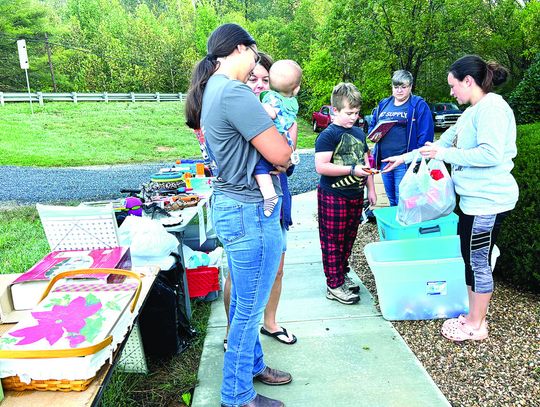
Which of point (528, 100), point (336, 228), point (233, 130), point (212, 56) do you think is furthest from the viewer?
point (528, 100)

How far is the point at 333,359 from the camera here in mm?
2688

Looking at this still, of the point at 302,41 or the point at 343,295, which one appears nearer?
the point at 343,295

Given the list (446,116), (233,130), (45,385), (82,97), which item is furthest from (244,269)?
(82,97)

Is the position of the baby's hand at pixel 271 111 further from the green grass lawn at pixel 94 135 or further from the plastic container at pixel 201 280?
the green grass lawn at pixel 94 135

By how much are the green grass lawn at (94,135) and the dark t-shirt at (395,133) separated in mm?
11197

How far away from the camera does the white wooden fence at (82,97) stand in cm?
2330

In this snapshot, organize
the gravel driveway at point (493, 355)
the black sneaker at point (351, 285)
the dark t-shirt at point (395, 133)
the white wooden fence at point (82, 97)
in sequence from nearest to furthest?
the gravel driveway at point (493, 355), the black sneaker at point (351, 285), the dark t-shirt at point (395, 133), the white wooden fence at point (82, 97)

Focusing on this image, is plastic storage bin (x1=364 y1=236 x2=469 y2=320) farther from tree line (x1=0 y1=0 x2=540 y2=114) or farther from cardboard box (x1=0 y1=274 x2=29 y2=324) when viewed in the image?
tree line (x1=0 y1=0 x2=540 y2=114)

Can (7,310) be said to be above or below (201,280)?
above

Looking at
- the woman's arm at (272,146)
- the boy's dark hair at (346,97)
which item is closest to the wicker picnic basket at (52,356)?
the woman's arm at (272,146)

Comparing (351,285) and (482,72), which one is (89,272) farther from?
(482,72)

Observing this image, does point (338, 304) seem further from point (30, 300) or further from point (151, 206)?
point (30, 300)

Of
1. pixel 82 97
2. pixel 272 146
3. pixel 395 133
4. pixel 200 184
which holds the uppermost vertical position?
pixel 82 97

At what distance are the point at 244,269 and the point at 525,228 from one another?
2344mm
